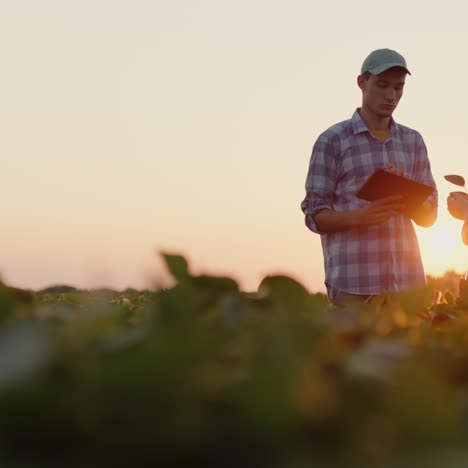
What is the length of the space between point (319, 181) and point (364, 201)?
13.7 inches

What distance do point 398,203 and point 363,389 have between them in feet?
15.6

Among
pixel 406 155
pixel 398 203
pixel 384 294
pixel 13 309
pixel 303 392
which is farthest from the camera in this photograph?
pixel 406 155

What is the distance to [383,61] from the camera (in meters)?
5.89

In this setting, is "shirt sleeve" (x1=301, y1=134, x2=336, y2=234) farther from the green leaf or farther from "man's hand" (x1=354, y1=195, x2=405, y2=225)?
the green leaf

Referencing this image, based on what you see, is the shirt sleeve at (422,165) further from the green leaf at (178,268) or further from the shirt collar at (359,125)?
the green leaf at (178,268)

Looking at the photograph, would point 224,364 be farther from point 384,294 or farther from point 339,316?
point 384,294

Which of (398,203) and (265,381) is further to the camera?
(398,203)

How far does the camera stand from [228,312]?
1.01 m

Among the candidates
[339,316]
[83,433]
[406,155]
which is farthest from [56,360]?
[406,155]

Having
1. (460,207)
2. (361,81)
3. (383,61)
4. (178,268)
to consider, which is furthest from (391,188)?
(178,268)

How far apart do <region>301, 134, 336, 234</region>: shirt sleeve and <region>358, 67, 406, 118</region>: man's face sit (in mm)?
456

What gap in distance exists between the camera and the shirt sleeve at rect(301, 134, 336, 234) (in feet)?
18.2

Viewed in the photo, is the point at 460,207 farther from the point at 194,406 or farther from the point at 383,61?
the point at 194,406

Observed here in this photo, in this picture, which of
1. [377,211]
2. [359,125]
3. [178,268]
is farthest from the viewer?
[359,125]
